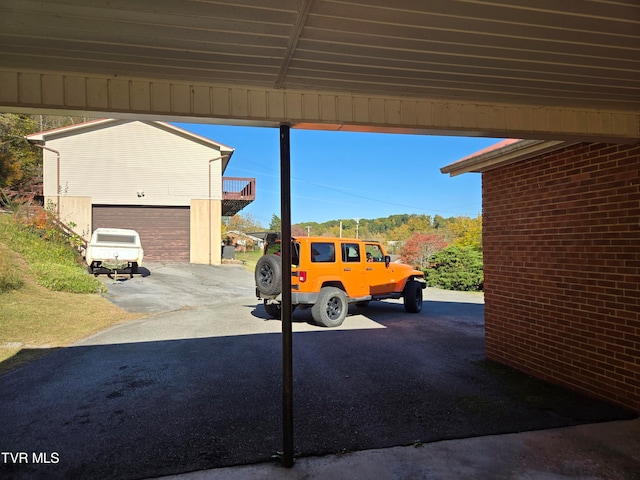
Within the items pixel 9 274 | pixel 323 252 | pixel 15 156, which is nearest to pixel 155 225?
pixel 9 274

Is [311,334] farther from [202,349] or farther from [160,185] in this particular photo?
[160,185]

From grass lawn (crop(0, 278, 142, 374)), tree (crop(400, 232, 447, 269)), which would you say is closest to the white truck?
grass lawn (crop(0, 278, 142, 374))

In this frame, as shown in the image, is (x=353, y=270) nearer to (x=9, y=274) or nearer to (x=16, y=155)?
Answer: (x=9, y=274)

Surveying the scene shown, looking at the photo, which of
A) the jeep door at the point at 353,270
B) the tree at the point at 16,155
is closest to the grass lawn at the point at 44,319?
the jeep door at the point at 353,270

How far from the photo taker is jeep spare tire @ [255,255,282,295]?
8141 millimetres

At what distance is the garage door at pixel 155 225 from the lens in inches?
780

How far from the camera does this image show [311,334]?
778 cm

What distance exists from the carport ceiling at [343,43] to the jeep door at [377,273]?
6.89 metres

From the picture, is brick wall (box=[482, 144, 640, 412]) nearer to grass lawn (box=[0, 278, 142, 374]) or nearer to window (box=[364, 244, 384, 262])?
window (box=[364, 244, 384, 262])

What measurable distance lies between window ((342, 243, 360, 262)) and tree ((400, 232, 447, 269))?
1139 centimetres

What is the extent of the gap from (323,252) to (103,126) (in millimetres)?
17209

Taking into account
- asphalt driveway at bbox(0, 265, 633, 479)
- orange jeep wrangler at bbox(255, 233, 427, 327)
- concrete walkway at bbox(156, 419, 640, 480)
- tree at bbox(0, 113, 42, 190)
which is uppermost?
tree at bbox(0, 113, 42, 190)

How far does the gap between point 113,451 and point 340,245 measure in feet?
21.3

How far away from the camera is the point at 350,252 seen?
9.28 metres
